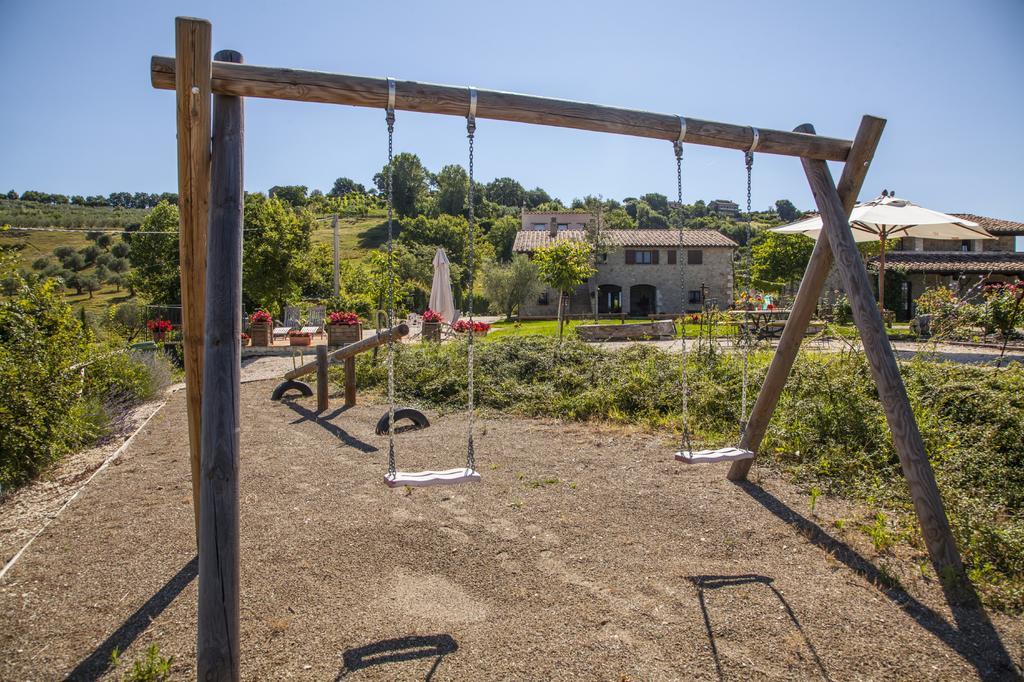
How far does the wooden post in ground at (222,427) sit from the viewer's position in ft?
8.53

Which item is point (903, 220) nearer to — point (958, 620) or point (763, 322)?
point (763, 322)

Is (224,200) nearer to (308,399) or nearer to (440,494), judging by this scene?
(440,494)

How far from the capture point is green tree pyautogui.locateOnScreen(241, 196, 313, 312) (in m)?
20.1

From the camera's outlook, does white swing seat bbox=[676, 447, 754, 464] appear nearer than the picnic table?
Yes

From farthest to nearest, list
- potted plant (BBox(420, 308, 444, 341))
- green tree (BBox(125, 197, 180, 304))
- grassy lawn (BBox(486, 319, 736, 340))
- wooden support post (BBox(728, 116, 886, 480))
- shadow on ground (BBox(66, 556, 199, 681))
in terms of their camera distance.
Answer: green tree (BBox(125, 197, 180, 304)) → potted plant (BBox(420, 308, 444, 341)) → grassy lawn (BBox(486, 319, 736, 340)) → wooden support post (BBox(728, 116, 886, 480)) → shadow on ground (BBox(66, 556, 199, 681))

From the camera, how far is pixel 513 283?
34.0 meters

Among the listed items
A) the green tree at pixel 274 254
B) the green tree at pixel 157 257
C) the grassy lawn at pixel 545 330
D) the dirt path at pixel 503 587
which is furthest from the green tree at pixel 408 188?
the dirt path at pixel 503 587

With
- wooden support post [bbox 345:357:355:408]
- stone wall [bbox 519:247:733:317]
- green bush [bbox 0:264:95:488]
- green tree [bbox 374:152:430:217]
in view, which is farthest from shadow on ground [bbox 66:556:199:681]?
green tree [bbox 374:152:430:217]

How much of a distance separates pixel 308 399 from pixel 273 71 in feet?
24.1

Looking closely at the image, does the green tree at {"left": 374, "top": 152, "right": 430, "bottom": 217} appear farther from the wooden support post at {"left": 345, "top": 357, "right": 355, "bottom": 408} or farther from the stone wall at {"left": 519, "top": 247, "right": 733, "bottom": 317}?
the wooden support post at {"left": 345, "top": 357, "right": 355, "bottom": 408}

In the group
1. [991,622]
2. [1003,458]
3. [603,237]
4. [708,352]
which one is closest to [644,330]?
[708,352]

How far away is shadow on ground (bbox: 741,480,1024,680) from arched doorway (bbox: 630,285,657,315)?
33.7 metres

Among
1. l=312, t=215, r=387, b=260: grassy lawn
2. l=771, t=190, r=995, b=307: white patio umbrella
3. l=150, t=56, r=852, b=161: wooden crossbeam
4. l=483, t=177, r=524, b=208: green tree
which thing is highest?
l=483, t=177, r=524, b=208: green tree

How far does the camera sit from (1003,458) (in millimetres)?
4801
